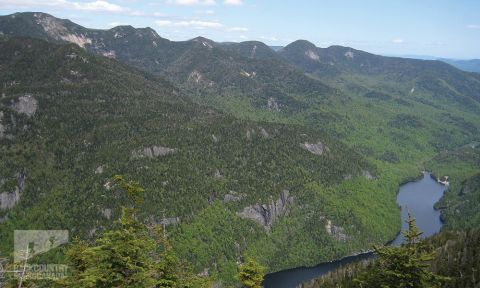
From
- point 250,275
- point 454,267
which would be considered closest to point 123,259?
point 250,275

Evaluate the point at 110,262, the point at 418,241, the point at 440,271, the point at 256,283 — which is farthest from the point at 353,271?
the point at 110,262

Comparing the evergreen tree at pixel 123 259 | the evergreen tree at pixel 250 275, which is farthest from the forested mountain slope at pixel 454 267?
the evergreen tree at pixel 123 259

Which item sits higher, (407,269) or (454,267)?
(407,269)

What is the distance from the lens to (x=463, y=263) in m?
174

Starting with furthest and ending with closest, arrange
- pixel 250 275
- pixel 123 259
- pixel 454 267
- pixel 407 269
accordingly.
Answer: pixel 454 267
pixel 250 275
pixel 407 269
pixel 123 259

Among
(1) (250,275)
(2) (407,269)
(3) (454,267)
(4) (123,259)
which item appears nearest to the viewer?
(4) (123,259)

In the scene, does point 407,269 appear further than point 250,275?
No

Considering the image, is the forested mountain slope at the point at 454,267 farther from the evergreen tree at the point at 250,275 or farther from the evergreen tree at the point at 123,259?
the evergreen tree at the point at 123,259

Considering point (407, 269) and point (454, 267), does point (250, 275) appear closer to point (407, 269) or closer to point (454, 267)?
point (407, 269)

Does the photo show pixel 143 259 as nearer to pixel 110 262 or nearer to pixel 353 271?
pixel 110 262

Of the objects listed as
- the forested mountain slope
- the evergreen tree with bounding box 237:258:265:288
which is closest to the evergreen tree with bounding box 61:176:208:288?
the evergreen tree with bounding box 237:258:265:288

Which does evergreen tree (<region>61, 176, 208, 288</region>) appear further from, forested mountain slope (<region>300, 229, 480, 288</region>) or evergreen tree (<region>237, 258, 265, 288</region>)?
forested mountain slope (<region>300, 229, 480, 288</region>)

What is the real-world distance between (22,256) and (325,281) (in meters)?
167

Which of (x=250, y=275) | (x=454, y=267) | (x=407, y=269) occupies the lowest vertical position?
(x=454, y=267)
